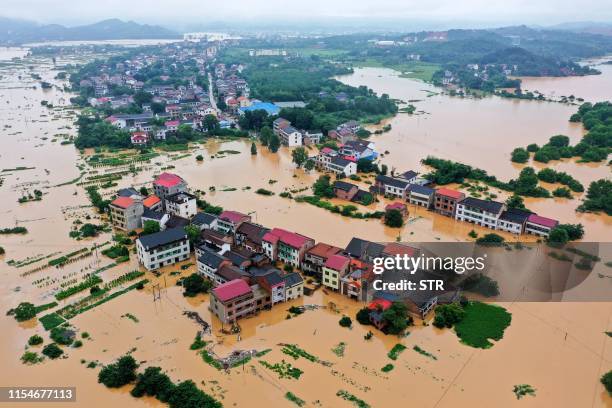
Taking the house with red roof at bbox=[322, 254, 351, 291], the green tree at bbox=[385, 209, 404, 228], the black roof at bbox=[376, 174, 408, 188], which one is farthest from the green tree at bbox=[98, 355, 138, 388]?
the black roof at bbox=[376, 174, 408, 188]

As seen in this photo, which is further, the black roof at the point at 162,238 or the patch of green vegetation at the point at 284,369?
the black roof at the point at 162,238

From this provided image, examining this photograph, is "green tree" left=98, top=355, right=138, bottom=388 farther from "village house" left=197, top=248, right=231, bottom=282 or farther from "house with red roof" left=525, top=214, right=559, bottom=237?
"house with red roof" left=525, top=214, right=559, bottom=237

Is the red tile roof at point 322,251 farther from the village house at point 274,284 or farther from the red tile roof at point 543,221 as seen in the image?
the red tile roof at point 543,221

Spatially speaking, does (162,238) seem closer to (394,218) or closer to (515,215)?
(394,218)

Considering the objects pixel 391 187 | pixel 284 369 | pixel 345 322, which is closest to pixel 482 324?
pixel 345 322

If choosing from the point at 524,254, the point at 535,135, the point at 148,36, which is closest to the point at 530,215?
the point at 524,254

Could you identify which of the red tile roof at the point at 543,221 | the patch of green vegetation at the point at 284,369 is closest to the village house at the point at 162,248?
the patch of green vegetation at the point at 284,369

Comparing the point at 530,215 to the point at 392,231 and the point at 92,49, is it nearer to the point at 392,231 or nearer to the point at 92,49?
the point at 392,231
